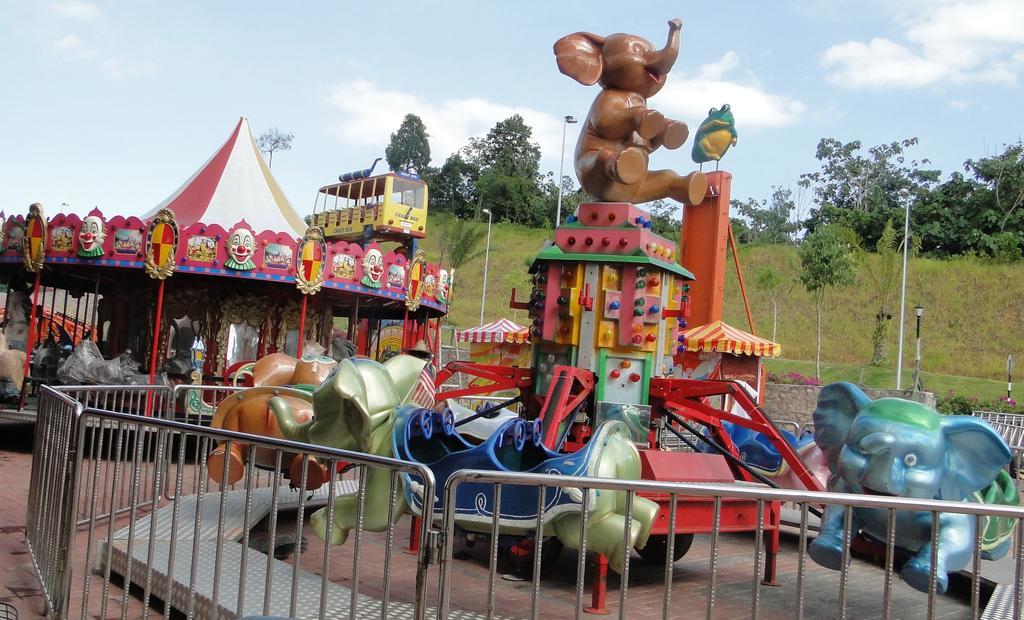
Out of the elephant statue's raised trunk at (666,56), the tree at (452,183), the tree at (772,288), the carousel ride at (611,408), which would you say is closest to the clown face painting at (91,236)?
the carousel ride at (611,408)

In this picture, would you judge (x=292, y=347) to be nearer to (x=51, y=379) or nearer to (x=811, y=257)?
(x=51, y=379)

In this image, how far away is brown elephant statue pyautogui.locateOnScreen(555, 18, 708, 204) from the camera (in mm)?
7430

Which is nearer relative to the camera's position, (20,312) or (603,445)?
(603,445)

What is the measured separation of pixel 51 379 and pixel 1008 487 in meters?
12.1

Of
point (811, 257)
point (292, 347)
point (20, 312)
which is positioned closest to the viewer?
point (20, 312)

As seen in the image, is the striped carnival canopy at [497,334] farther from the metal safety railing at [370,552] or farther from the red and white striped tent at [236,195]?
the metal safety railing at [370,552]

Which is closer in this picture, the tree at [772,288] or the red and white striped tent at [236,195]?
the red and white striped tent at [236,195]

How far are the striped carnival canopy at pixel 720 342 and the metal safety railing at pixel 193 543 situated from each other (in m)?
12.5

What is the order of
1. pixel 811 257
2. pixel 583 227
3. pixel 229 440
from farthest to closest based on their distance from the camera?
pixel 811 257, pixel 583 227, pixel 229 440

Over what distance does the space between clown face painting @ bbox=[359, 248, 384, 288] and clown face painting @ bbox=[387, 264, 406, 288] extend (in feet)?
0.98

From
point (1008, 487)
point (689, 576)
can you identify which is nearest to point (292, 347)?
point (689, 576)

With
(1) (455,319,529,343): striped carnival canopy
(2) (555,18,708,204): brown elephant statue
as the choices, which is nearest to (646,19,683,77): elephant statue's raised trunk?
(2) (555,18,708,204): brown elephant statue

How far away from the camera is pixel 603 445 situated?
498 centimetres

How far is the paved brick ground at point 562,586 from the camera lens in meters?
5.00
